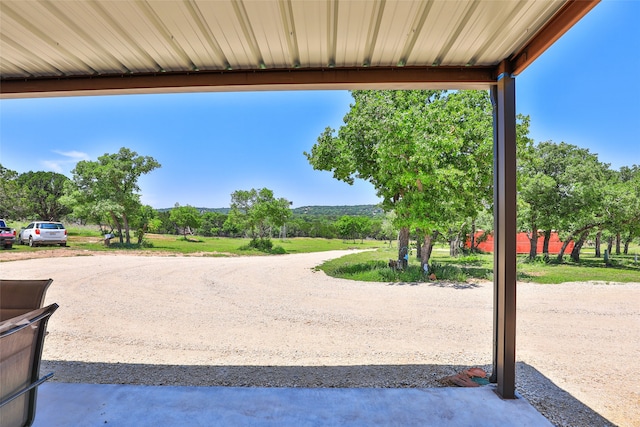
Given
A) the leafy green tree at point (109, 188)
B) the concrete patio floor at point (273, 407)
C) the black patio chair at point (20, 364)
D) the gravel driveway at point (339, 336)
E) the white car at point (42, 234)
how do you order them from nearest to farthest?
the black patio chair at point (20, 364) < the concrete patio floor at point (273, 407) < the gravel driveway at point (339, 336) < the white car at point (42, 234) < the leafy green tree at point (109, 188)

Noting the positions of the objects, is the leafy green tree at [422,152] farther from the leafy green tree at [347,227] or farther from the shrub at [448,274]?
the leafy green tree at [347,227]

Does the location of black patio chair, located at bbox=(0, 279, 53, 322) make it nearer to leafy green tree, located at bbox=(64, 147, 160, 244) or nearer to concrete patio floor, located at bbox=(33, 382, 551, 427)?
concrete patio floor, located at bbox=(33, 382, 551, 427)

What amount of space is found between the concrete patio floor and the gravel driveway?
451 millimetres

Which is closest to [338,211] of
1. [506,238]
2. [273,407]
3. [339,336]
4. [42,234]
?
[42,234]

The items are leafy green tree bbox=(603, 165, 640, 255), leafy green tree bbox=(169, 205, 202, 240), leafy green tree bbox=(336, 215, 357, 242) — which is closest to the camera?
leafy green tree bbox=(603, 165, 640, 255)

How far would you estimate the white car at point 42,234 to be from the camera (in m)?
11.8

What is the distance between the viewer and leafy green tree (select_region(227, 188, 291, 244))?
16.9 m

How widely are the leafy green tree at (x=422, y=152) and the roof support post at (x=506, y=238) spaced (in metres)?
5.55

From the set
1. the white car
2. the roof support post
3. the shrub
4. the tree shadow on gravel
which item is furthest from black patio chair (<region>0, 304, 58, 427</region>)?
the white car

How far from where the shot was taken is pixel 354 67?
224 centimetres

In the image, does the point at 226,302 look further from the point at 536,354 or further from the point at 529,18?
the point at 529,18

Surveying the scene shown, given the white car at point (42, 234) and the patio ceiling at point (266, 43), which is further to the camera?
the white car at point (42, 234)

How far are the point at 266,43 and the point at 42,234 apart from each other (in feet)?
45.6

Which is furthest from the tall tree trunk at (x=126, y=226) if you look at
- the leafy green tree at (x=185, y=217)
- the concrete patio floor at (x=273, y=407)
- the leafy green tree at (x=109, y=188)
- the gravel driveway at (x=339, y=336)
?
the concrete patio floor at (x=273, y=407)
